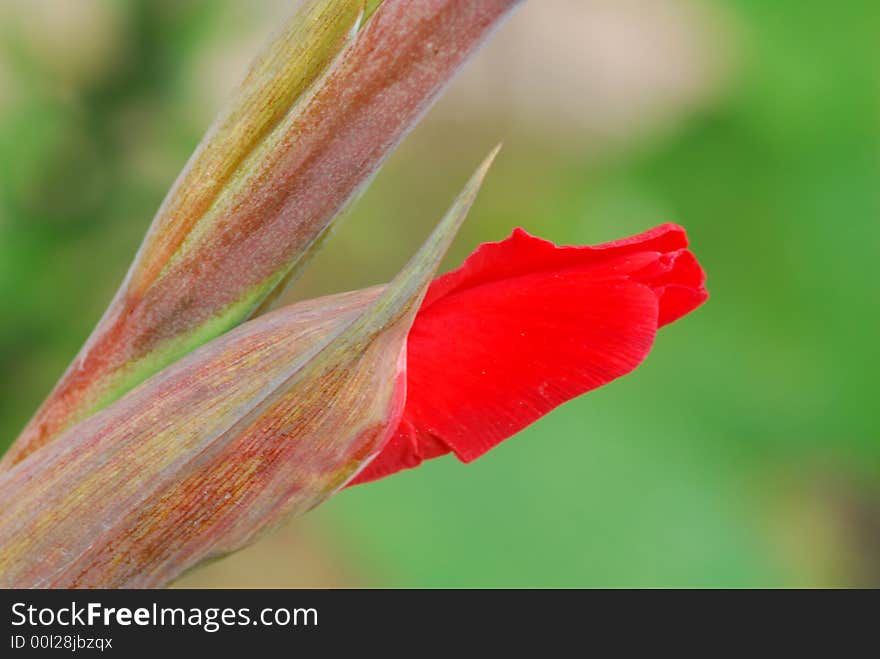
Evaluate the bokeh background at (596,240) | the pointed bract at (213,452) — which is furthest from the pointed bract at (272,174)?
the bokeh background at (596,240)

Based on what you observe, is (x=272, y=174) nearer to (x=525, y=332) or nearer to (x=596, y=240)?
(x=525, y=332)

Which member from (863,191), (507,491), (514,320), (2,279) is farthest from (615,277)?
(863,191)

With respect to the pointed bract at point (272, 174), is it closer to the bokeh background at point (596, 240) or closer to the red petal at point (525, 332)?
the red petal at point (525, 332)

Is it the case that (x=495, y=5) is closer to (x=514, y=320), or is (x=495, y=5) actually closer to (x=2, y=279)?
(x=514, y=320)

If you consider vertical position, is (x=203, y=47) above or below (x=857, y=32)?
below

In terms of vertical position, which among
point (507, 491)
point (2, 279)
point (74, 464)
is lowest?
point (74, 464)

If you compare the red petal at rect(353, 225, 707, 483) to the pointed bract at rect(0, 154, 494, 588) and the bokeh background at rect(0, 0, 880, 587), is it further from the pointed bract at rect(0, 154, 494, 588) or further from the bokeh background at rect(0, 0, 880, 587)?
the bokeh background at rect(0, 0, 880, 587)

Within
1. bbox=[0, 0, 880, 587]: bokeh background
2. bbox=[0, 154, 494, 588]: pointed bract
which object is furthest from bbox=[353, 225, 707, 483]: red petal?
bbox=[0, 0, 880, 587]: bokeh background
